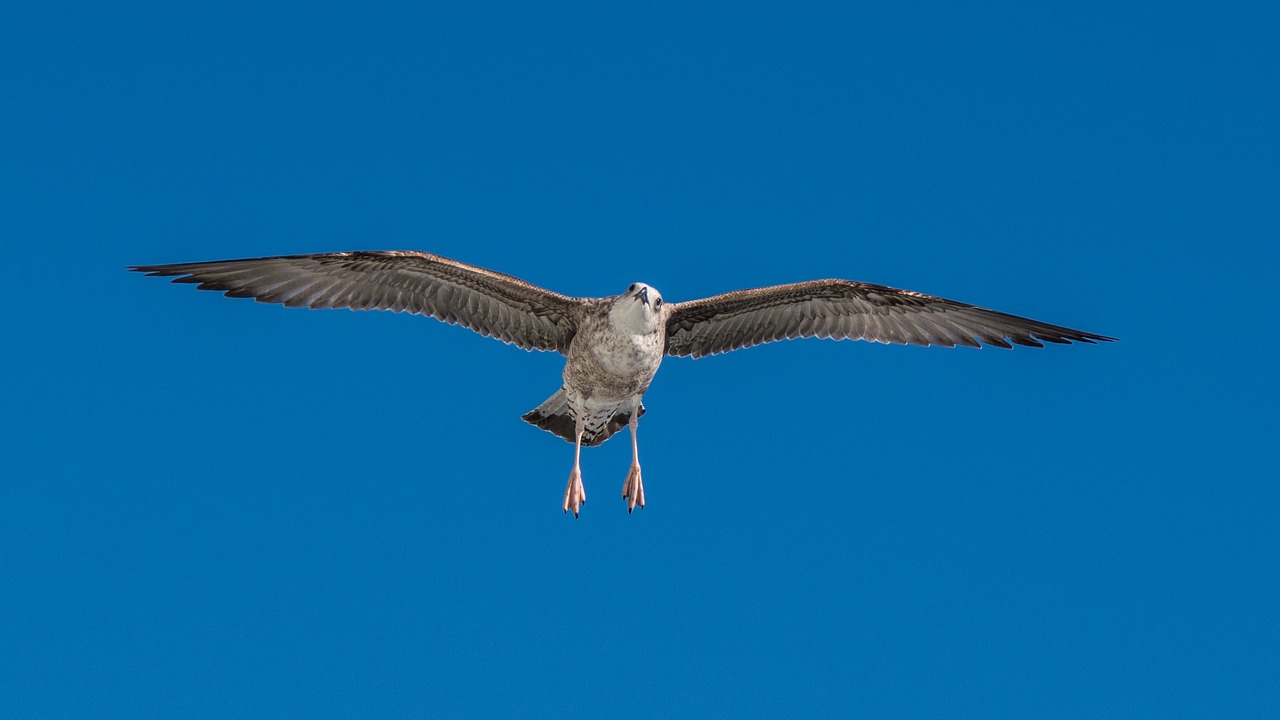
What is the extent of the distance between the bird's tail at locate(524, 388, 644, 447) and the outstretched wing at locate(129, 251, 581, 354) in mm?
764

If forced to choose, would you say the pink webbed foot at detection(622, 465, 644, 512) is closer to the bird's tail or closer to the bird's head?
the bird's tail

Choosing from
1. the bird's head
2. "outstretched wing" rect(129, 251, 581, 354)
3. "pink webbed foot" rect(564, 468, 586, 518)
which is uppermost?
"outstretched wing" rect(129, 251, 581, 354)

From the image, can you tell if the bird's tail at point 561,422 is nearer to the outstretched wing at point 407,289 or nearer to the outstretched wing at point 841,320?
the outstretched wing at point 407,289

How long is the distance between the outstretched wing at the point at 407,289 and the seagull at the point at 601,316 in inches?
0.5

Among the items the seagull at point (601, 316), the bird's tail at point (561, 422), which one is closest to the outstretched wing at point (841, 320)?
the seagull at point (601, 316)

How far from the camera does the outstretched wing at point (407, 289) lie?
1429cm

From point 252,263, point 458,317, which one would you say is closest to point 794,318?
point 458,317

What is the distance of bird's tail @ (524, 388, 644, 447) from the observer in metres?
15.4

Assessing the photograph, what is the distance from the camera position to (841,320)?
1577 centimetres

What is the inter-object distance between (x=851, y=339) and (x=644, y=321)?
3352 millimetres

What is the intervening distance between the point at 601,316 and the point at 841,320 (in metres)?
3.43

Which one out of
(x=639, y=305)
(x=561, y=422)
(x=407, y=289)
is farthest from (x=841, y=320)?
(x=407, y=289)

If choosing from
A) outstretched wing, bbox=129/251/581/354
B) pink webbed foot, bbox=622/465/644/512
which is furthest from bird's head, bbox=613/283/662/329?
pink webbed foot, bbox=622/465/644/512

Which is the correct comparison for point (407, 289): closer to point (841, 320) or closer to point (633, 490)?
point (633, 490)
